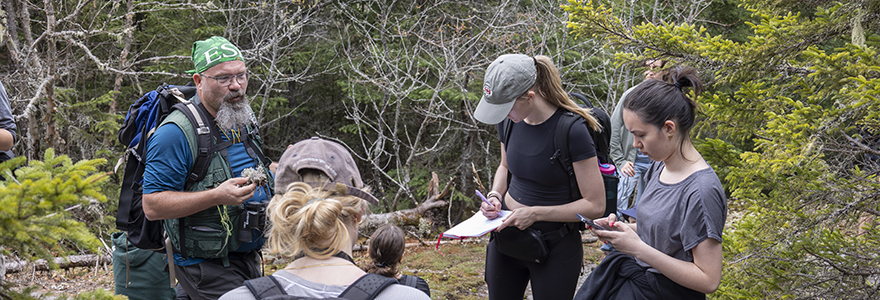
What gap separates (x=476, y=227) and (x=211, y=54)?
1.75 m

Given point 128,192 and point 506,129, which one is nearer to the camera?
point 128,192

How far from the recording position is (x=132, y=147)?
279 centimetres

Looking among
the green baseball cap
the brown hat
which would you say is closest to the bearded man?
the green baseball cap

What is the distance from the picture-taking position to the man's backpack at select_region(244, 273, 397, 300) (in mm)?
1501

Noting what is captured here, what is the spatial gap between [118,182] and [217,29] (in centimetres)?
323

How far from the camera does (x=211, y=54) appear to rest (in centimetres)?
283

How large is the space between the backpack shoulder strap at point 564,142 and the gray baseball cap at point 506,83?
247 millimetres

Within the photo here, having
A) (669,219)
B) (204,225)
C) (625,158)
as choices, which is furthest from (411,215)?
(669,219)

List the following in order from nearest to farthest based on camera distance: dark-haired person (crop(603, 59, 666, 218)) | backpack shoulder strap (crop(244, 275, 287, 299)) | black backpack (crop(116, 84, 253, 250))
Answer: backpack shoulder strap (crop(244, 275, 287, 299)), black backpack (crop(116, 84, 253, 250)), dark-haired person (crop(603, 59, 666, 218))

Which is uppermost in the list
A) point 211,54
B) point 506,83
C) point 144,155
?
point 211,54

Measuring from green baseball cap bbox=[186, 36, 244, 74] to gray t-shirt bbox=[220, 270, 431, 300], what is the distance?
1678 millimetres

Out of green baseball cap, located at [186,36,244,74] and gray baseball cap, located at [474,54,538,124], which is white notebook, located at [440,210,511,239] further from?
green baseball cap, located at [186,36,244,74]

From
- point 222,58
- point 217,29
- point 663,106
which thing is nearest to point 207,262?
Result: point 222,58

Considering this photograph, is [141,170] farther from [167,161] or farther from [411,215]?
[411,215]
